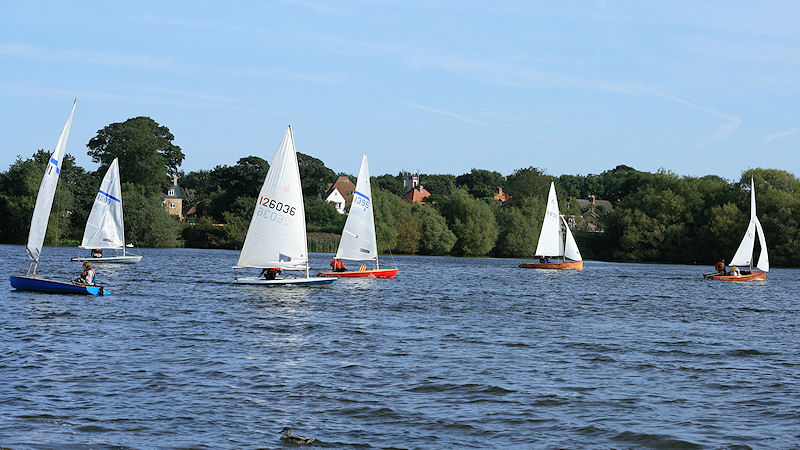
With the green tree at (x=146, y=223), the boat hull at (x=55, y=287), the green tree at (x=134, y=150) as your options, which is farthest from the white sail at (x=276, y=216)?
the green tree at (x=134, y=150)

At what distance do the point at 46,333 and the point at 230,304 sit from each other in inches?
466

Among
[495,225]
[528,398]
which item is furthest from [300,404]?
[495,225]

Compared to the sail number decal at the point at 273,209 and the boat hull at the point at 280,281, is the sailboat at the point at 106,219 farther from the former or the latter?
the sail number decal at the point at 273,209

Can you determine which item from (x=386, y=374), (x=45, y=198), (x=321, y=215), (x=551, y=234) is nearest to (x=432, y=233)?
(x=321, y=215)

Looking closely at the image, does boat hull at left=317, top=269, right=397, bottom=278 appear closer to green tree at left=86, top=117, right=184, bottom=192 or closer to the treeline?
the treeline

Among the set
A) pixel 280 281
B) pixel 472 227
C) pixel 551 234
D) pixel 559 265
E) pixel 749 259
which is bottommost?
pixel 280 281

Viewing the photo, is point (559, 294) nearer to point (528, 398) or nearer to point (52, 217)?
point (528, 398)

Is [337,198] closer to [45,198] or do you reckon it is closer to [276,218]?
[276,218]

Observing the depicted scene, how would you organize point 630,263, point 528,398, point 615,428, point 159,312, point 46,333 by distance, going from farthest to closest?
point 630,263
point 159,312
point 46,333
point 528,398
point 615,428

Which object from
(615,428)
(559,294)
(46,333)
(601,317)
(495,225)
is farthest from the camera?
(495,225)

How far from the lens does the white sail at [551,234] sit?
3046 inches

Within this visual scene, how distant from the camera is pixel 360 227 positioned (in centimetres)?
Result: 5216

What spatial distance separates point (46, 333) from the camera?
960 inches

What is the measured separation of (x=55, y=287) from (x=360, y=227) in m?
21.2
